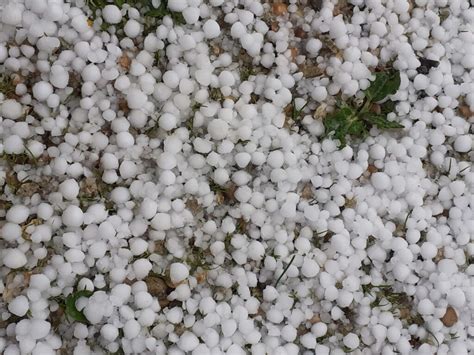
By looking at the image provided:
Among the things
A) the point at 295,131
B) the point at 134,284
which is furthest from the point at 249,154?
the point at 134,284

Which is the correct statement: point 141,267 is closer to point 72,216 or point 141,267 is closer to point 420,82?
point 72,216

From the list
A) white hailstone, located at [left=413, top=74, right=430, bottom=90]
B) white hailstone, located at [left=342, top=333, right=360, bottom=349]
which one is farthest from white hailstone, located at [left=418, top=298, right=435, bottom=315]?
white hailstone, located at [left=413, top=74, right=430, bottom=90]

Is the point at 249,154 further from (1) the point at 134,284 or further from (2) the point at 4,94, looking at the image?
(2) the point at 4,94

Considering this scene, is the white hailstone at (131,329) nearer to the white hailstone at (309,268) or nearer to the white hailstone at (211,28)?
the white hailstone at (309,268)

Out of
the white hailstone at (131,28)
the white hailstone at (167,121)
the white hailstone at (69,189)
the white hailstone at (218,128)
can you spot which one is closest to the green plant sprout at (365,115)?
the white hailstone at (218,128)

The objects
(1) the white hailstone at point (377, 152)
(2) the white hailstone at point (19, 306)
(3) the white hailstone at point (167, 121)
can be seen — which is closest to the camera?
(2) the white hailstone at point (19, 306)

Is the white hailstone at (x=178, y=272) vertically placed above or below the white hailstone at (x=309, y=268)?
below

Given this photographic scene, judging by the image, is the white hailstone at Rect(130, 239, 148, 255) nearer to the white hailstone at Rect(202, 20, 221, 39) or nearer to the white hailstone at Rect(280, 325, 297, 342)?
the white hailstone at Rect(280, 325, 297, 342)

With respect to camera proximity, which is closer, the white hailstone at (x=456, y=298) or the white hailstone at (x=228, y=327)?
the white hailstone at (x=228, y=327)
